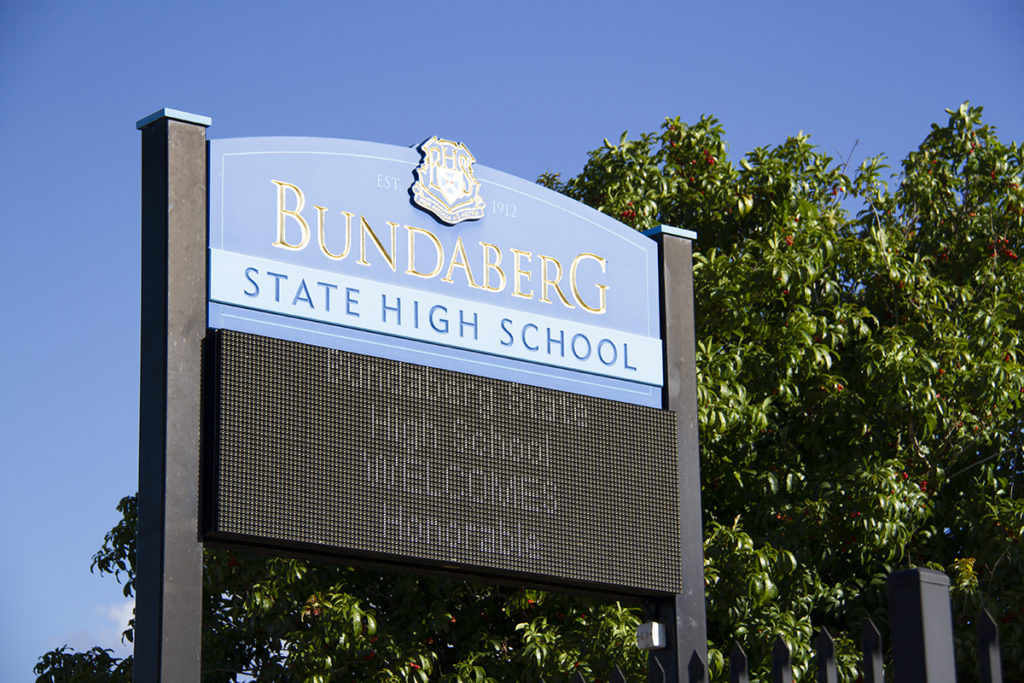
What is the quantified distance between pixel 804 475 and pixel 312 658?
15.1 feet

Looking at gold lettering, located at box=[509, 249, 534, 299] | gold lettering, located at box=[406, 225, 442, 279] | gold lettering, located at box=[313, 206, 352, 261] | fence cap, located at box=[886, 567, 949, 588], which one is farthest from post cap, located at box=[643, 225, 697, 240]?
fence cap, located at box=[886, 567, 949, 588]

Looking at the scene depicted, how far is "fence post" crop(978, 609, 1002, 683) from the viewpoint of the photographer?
3.04m

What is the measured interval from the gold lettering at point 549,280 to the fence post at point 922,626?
5.49 m

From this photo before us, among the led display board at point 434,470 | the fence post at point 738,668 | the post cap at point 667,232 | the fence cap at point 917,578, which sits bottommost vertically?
the fence post at point 738,668

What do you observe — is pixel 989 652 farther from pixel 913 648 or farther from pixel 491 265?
pixel 491 265

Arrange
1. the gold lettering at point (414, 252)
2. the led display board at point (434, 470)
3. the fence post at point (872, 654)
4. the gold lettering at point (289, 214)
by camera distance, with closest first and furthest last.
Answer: the fence post at point (872, 654)
the led display board at point (434, 470)
the gold lettering at point (289, 214)
the gold lettering at point (414, 252)

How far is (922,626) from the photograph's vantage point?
10.2 feet

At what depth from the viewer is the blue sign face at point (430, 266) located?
Result: 7488 mm

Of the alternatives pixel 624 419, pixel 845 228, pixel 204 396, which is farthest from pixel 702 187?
pixel 204 396

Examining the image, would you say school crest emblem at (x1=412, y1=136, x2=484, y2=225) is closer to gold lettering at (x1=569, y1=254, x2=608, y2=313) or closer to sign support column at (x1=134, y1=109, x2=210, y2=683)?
gold lettering at (x1=569, y1=254, x2=608, y2=313)

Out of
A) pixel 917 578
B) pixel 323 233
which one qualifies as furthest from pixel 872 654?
Result: pixel 323 233

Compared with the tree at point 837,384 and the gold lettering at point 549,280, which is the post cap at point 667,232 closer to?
the gold lettering at point 549,280

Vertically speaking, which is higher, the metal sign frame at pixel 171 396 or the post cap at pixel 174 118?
the post cap at pixel 174 118

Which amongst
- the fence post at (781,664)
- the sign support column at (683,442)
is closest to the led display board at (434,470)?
the sign support column at (683,442)
